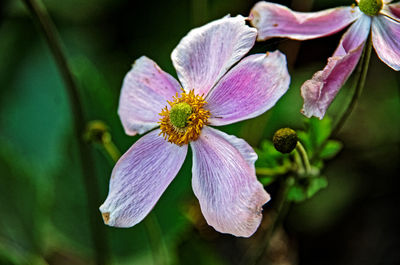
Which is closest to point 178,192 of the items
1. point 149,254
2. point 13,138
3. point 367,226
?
point 149,254

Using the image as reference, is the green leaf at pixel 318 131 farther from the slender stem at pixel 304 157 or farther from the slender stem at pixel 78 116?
the slender stem at pixel 78 116

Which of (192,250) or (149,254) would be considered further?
(149,254)

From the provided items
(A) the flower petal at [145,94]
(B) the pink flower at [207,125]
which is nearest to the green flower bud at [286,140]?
(B) the pink flower at [207,125]

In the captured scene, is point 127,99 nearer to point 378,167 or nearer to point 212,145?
point 212,145

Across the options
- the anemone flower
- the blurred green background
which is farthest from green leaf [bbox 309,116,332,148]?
the blurred green background

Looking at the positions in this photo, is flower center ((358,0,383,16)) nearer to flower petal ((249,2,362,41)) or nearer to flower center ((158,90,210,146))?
flower petal ((249,2,362,41))

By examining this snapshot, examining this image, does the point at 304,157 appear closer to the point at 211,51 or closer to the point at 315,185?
the point at 315,185
